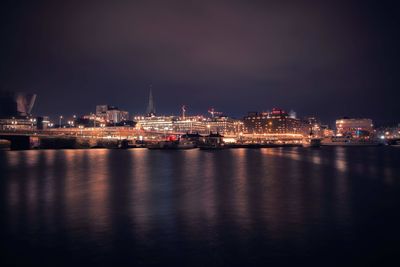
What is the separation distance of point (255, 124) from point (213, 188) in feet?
497

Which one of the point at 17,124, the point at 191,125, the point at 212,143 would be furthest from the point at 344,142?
the point at 17,124

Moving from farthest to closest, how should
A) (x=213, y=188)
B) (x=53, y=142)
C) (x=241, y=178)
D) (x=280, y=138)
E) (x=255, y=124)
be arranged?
1. (x=255, y=124)
2. (x=280, y=138)
3. (x=53, y=142)
4. (x=241, y=178)
5. (x=213, y=188)

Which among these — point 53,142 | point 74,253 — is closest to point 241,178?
point 74,253

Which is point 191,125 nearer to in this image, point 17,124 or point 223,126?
point 223,126

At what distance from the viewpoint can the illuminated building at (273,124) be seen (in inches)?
6363

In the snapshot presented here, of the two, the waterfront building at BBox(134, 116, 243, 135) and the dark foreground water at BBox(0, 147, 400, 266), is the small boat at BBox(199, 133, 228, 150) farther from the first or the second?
the waterfront building at BBox(134, 116, 243, 135)

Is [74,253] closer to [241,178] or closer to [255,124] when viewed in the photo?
[241,178]

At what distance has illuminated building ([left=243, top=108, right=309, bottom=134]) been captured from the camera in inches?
6363

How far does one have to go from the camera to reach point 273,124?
534 ft

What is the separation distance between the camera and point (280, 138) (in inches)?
5271

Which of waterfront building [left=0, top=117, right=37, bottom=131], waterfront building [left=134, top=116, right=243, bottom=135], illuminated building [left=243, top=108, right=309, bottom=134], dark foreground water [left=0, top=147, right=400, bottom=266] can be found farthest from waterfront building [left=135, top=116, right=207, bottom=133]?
dark foreground water [left=0, top=147, right=400, bottom=266]

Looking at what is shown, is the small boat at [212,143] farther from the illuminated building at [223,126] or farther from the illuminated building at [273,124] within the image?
the illuminated building at [223,126]

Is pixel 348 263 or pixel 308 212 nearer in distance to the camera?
pixel 348 263

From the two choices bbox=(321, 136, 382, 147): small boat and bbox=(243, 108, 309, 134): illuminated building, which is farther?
bbox=(243, 108, 309, 134): illuminated building
